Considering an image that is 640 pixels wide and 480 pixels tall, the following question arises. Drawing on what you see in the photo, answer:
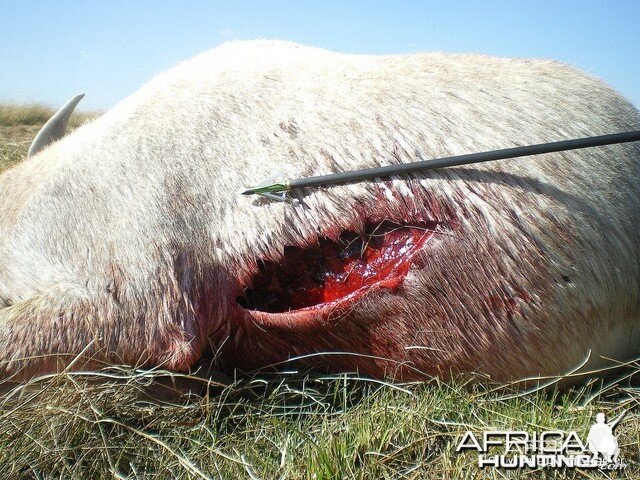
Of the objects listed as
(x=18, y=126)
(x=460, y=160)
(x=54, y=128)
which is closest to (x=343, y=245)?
(x=460, y=160)

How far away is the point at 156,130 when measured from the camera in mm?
2082

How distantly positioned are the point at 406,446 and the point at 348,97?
3.92 ft

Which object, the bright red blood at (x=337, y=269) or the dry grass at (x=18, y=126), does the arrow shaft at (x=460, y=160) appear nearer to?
the bright red blood at (x=337, y=269)

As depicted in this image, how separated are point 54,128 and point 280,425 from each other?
6.75 feet

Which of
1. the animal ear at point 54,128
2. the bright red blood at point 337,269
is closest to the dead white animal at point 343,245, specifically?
the bright red blood at point 337,269

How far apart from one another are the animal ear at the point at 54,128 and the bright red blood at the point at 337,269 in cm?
156

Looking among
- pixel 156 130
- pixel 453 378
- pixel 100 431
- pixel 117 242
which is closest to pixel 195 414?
pixel 100 431

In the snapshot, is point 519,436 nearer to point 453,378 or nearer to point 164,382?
point 453,378

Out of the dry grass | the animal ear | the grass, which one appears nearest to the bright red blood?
the grass

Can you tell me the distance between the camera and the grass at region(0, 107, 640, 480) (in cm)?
159

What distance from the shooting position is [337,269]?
194 cm

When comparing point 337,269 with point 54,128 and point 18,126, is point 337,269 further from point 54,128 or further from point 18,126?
point 18,126

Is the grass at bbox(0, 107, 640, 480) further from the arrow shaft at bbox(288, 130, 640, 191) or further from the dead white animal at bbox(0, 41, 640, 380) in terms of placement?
the arrow shaft at bbox(288, 130, 640, 191)

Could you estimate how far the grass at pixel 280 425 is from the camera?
159 cm
